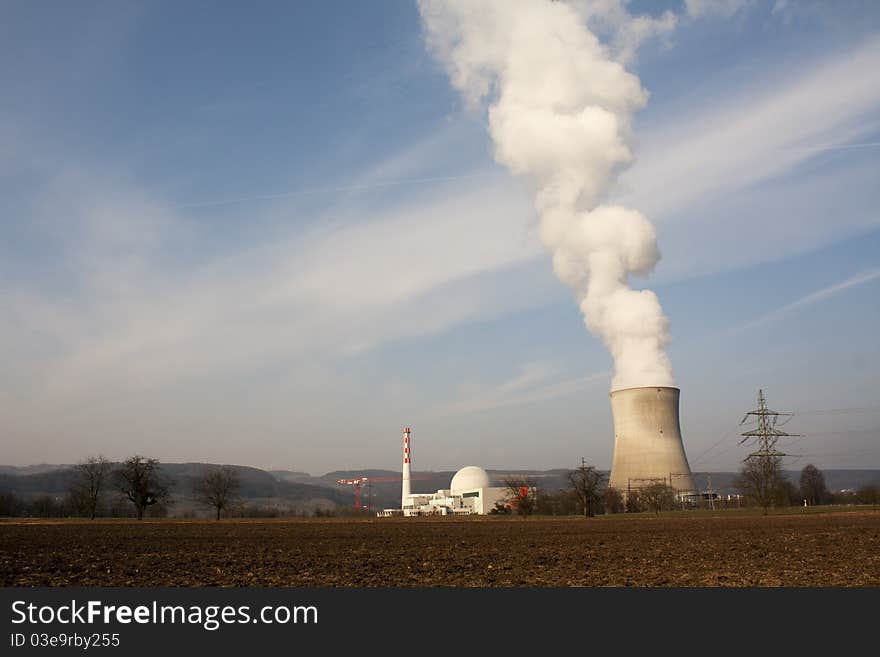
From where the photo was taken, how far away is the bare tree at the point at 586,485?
65.2 meters

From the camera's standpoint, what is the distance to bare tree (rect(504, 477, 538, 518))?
68625 millimetres

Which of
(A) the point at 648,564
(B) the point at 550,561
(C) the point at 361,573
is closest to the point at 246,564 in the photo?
(C) the point at 361,573

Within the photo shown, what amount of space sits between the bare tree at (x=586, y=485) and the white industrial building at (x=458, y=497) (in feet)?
53.6

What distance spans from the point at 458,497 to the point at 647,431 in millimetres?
44977

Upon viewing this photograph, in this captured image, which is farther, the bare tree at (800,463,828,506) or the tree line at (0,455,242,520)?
the bare tree at (800,463,828,506)

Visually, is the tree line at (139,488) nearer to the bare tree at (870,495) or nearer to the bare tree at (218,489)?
the bare tree at (218,489)

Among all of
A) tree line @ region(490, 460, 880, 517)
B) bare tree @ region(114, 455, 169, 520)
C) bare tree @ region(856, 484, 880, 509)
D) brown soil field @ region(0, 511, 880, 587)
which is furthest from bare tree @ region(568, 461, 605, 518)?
brown soil field @ region(0, 511, 880, 587)

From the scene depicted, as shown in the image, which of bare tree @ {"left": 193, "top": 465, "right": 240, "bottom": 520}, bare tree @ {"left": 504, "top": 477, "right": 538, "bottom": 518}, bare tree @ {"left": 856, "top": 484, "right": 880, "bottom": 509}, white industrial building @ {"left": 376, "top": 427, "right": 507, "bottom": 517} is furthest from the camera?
white industrial building @ {"left": 376, "top": 427, "right": 507, "bottom": 517}

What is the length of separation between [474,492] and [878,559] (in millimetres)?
75337

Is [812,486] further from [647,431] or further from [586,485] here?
[647,431]

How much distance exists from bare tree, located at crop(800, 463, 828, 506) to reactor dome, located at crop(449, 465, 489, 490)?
36.4 m

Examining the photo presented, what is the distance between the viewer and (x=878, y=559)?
16.8 meters

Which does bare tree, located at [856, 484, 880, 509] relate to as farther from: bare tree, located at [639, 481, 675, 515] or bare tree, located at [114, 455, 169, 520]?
bare tree, located at [114, 455, 169, 520]

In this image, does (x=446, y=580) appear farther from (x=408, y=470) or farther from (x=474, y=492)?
(x=408, y=470)
